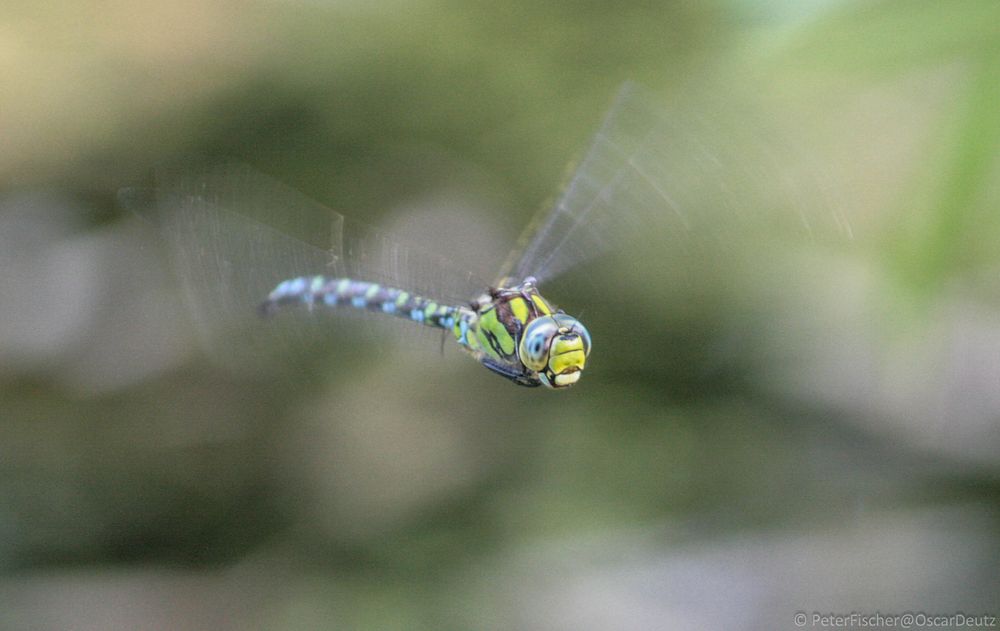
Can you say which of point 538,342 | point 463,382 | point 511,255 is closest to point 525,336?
point 538,342

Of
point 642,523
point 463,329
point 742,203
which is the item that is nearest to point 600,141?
point 463,329

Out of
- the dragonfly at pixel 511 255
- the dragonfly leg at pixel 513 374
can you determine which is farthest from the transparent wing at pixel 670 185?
the dragonfly leg at pixel 513 374

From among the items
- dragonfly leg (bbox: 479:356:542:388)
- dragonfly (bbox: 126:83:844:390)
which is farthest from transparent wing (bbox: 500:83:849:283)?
dragonfly leg (bbox: 479:356:542:388)

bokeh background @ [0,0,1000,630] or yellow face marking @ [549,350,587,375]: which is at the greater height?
bokeh background @ [0,0,1000,630]

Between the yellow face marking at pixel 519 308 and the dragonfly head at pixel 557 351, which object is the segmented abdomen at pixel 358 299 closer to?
the yellow face marking at pixel 519 308

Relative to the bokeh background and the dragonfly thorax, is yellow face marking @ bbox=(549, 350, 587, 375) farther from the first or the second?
the bokeh background
